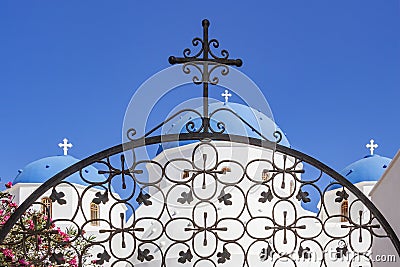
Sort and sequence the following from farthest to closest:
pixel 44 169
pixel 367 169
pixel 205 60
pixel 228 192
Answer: pixel 44 169, pixel 367 169, pixel 228 192, pixel 205 60

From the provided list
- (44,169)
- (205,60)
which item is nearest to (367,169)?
(44,169)

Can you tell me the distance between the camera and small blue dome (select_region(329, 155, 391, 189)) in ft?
46.6

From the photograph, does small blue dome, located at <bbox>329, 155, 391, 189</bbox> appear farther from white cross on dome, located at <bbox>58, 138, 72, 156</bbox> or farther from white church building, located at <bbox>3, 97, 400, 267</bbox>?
white cross on dome, located at <bbox>58, 138, 72, 156</bbox>

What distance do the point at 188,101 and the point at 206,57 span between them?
0.24 meters

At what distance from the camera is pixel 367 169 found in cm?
1439

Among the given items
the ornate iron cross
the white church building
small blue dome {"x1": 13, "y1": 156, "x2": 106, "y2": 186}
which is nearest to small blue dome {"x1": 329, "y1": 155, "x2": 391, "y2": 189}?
the white church building

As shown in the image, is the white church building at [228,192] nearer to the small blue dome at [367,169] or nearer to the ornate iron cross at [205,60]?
the small blue dome at [367,169]

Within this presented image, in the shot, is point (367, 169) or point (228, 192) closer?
point (228, 192)

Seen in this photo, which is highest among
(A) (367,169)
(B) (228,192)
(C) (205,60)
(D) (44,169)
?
(D) (44,169)

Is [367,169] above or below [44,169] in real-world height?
below

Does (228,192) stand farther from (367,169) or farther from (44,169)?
(44,169)

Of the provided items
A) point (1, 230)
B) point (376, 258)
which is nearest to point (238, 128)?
point (376, 258)

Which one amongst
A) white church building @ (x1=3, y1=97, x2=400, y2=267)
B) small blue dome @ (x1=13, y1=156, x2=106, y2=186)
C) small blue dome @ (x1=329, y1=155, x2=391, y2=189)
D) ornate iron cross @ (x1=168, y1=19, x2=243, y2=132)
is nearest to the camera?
ornate iron cross @ (x1=168, y1=19, x2=243, y2=132)

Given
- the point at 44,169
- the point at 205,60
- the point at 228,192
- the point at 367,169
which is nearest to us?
the point at 205,60
